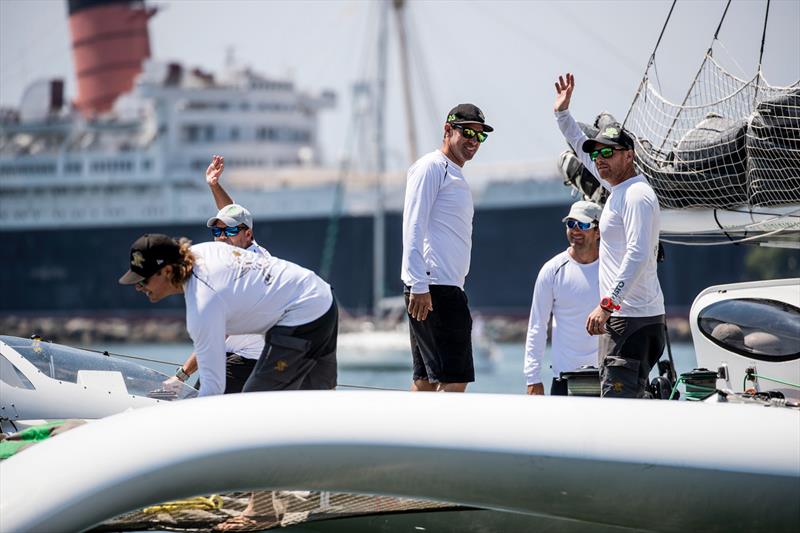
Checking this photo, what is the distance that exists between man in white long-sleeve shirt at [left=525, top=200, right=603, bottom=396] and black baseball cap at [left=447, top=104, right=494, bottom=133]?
699 mm

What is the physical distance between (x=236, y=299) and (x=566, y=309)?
1.95m

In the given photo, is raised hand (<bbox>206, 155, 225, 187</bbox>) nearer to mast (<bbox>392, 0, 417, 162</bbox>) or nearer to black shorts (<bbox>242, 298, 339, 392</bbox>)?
black shorts (<bbox>242, 298, 339, 392</bbox>)

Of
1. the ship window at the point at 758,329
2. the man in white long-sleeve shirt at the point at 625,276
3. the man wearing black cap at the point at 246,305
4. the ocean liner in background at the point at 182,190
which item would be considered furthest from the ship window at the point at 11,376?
the ocean liner in background at the point at 182,190

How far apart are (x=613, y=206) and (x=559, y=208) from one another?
47511 millimetres

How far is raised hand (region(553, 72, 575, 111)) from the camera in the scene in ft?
16.8

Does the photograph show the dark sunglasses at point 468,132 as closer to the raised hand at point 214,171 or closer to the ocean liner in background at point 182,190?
the raised hand at point 214,171

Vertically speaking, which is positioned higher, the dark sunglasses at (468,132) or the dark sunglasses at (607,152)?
the dark sunglasses at (468,132)

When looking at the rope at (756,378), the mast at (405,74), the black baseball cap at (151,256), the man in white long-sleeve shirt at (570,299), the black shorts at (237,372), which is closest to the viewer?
the black baseball cap at (151,256)

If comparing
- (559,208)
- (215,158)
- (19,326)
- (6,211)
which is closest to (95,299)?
(19,326)

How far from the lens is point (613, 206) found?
4652mm

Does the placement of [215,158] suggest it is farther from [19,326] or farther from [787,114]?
[19,326]

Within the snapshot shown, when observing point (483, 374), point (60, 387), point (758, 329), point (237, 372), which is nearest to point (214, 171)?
point (237, 372)

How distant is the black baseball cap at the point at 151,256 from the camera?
12.5 ft

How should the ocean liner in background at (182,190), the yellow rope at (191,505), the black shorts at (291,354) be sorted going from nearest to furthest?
the black shorts at (291,354), the yellow rope at (191,505), the ocean liner in background at (182,190)
